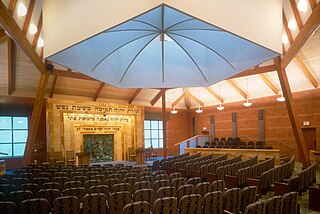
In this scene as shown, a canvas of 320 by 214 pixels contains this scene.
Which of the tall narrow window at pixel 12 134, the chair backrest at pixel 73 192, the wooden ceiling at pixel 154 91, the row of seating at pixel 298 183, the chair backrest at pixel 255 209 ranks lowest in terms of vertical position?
the row of seating at pixel 298 183

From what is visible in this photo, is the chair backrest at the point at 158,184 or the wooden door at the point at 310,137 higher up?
the wooden door at the point at 310,137

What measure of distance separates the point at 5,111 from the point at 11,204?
12.7 metres

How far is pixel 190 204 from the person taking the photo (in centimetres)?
512

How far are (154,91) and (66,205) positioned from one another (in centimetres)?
1667

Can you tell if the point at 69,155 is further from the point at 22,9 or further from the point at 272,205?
the point at 272,205

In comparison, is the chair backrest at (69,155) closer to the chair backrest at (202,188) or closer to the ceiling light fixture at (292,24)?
the chair backrest at (202,188)

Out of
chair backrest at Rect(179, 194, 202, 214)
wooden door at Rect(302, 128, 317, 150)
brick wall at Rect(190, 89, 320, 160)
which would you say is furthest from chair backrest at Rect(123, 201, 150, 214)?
wooden door at Rect(302, 128, 317, 150)

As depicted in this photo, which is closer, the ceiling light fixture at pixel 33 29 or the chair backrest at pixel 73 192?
the chair backrest at pixel 73 192

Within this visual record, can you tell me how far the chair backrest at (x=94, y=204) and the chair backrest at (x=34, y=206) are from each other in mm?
Answer: 718

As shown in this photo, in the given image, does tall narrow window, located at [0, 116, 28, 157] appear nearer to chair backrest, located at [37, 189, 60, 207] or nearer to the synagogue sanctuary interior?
the synagogue sanctuary interior

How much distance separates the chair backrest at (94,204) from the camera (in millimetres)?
5191

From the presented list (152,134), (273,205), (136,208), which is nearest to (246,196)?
(273,205)

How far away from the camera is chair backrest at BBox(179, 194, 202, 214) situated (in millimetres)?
5067

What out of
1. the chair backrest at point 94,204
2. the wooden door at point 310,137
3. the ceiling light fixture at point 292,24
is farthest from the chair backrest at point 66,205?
the wooden door at point 310,137
